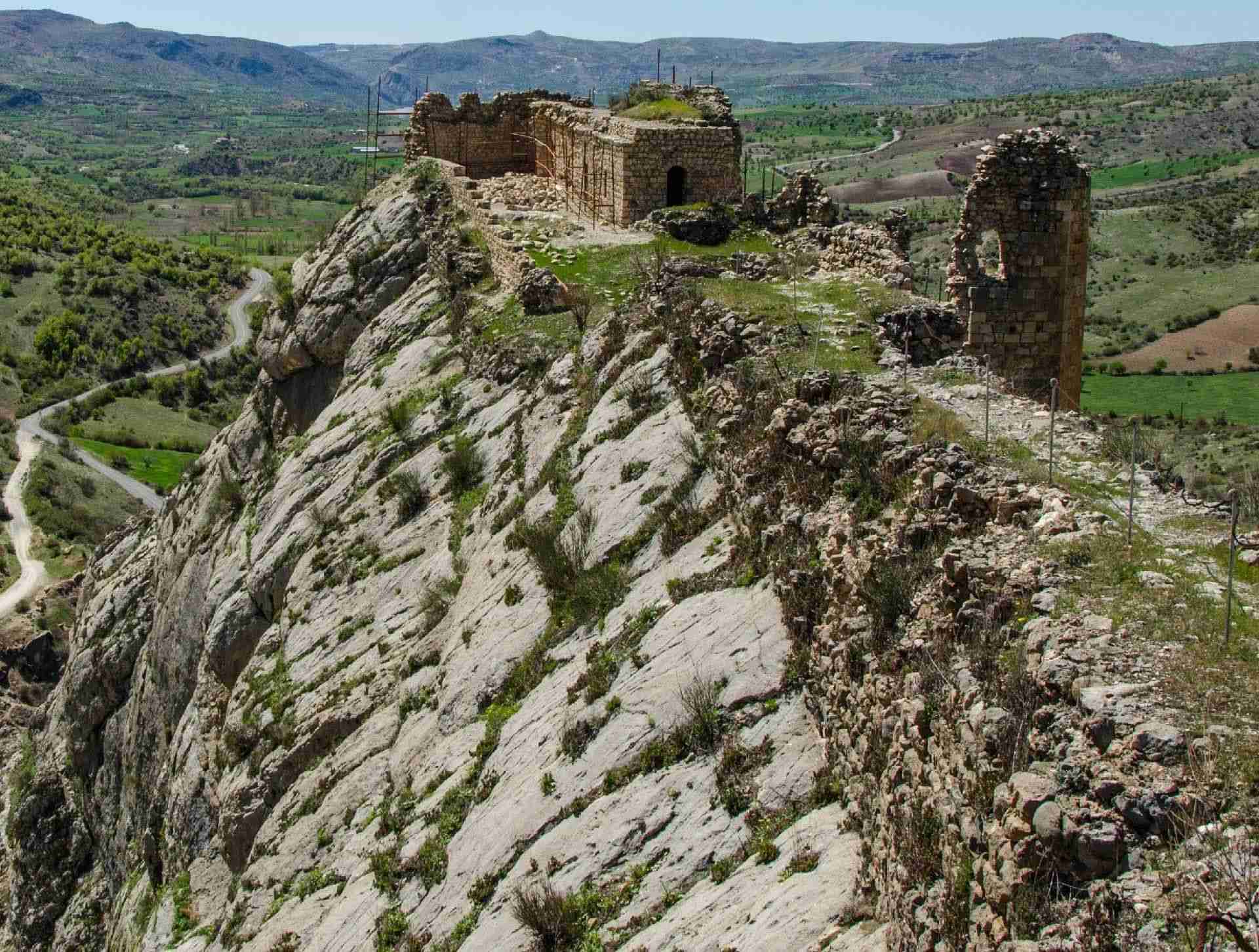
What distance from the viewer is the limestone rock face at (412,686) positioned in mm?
9414

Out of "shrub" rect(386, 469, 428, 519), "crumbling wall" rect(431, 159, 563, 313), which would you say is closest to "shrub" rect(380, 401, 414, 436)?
"shrub" rect(386, 469, 428, 519)

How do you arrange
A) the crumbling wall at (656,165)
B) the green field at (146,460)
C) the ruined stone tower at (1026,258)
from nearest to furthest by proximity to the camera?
the ruined stone tower at (1026,258), the crumbling wall at (656,165), the green field at (146,460)

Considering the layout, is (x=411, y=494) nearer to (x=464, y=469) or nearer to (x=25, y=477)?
(x=464, y=469)

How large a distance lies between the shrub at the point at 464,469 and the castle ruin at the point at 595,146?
6.89 m

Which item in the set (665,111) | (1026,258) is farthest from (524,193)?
(1026,258)

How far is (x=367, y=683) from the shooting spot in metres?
15.6

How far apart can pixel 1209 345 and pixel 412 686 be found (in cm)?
4778

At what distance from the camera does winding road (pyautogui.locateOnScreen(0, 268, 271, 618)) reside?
5084 centimetres

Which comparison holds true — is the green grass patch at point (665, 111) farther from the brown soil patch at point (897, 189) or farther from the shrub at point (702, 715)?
the brown soil patch at point (897, 189)

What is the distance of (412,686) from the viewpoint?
47.9 feet

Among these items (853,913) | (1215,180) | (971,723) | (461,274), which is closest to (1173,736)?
(971,723)

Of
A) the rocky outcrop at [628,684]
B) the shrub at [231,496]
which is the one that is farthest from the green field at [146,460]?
A: the rocky outcrop at [628,684]

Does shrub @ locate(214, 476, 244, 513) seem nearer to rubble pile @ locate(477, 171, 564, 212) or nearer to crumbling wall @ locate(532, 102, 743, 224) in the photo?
rubble pile @ locate(477, 171, 564, 212)

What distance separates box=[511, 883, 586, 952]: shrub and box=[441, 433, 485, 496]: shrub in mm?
8272
